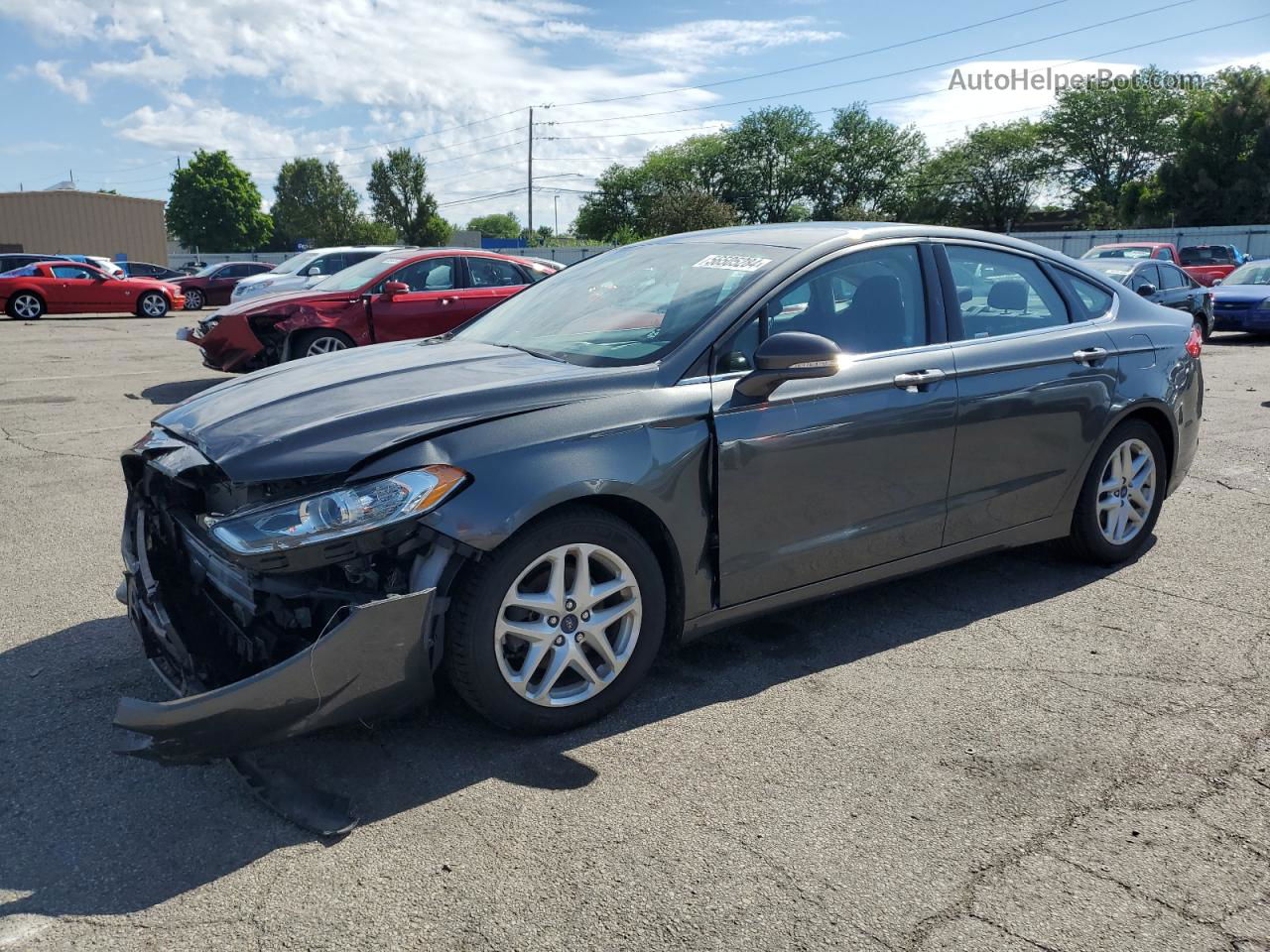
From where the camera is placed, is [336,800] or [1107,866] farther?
[336,800]

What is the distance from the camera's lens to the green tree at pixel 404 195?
9875cm

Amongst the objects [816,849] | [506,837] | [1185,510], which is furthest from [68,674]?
[1185,510]

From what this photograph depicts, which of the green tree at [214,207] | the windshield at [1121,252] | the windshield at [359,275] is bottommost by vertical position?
the windshield at [359,275]

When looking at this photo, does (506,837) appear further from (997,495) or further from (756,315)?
(997,495)

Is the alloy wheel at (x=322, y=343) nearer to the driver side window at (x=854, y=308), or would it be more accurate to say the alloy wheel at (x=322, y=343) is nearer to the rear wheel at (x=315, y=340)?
the rear wheel at (x=315, y=340)

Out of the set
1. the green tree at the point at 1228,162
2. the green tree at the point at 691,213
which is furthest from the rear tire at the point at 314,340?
the green tree at the point at 1228,162

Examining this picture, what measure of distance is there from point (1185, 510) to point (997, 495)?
241cm

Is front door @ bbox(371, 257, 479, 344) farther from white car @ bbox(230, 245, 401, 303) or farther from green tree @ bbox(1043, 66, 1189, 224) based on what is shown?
green tree @ bbox(1043, 66, 1189, 224)

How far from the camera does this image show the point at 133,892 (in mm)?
2451

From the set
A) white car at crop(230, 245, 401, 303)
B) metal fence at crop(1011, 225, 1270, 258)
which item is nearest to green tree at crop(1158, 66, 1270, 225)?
metal fence at crop(1011, 225, 1270, 258)

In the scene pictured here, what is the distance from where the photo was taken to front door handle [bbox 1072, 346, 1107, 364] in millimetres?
4570

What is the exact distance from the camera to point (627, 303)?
13.2ft

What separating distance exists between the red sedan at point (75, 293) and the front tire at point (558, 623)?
81.3 feet

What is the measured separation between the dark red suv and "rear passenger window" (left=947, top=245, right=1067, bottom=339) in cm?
2972
